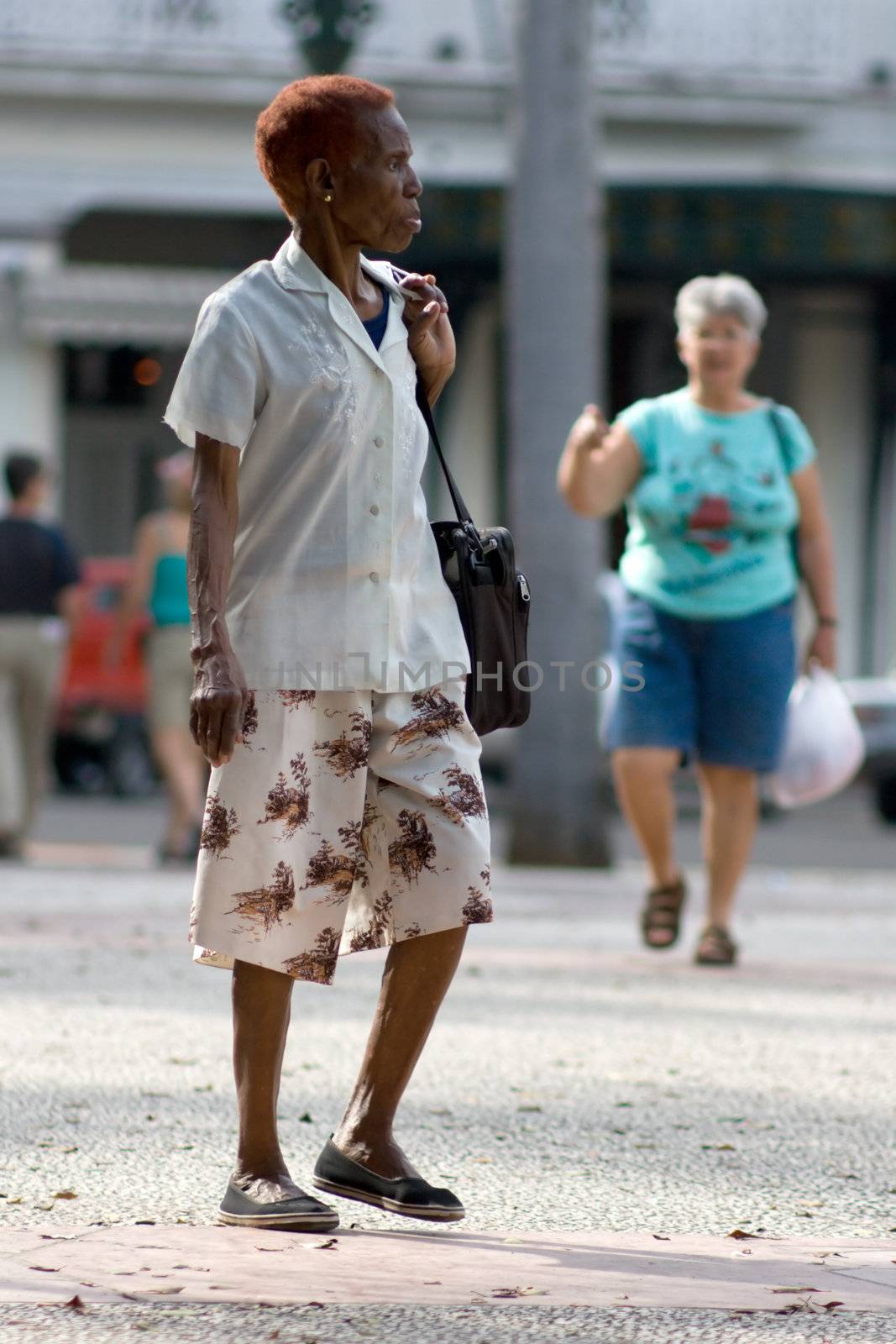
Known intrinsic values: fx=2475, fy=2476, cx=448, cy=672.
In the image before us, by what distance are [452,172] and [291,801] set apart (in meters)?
18.4

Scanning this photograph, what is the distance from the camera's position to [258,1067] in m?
3.64

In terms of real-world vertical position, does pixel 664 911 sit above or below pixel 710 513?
below

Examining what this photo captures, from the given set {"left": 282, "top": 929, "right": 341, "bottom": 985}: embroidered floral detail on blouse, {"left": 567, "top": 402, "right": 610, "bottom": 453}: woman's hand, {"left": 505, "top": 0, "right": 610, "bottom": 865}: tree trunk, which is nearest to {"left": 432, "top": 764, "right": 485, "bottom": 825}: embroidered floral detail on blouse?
{"left": 282, "top": 929, "right": 341, "bottom": 985}: embroidered floral detail on blouse

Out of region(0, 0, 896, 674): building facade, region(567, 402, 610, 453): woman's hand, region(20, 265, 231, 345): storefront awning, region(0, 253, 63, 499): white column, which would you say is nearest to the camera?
region(567, 402, 610, 453): woman's hand

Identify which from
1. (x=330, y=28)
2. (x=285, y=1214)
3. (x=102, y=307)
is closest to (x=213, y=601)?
(x=285, y=1214)

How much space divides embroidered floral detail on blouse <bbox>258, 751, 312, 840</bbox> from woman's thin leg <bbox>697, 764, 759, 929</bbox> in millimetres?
3499

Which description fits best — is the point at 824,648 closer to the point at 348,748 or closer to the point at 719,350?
the point at 719,350

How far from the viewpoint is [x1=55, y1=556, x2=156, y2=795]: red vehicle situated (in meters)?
18.2

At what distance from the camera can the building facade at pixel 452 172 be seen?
21.3 metres

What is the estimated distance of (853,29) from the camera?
22.1 m

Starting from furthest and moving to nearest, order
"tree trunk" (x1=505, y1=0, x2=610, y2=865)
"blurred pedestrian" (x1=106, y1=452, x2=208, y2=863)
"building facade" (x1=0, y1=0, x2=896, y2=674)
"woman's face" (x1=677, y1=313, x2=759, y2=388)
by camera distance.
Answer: "building facade" (x1=0, y1=0, x2=896, y2=674)
"tree trunk" (x1=505, y1=0, x2=610, y2=865)
"blurred pedestrian" (x1=106, y1=452, x2=208, y2=863)
"woman's face" (x1=677, y1=313, x2=759, y2=388)

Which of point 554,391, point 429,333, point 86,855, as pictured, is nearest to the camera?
point 429,333

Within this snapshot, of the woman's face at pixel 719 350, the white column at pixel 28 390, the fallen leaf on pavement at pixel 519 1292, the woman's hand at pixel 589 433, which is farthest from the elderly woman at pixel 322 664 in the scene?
the white column at pixel 28 390

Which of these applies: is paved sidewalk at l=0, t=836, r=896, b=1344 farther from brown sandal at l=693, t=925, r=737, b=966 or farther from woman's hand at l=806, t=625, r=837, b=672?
woman's hand at l=806, t=625, r=837, b=672
